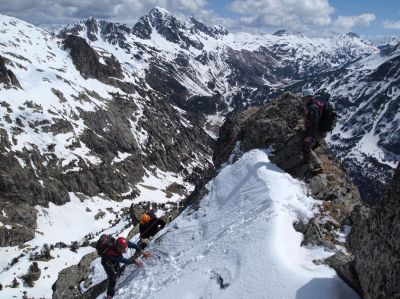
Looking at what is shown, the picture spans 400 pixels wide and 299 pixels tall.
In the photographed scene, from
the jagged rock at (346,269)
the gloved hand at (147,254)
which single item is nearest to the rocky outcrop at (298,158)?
the jagged rock at (346,269)

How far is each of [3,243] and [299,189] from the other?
10780 centimetres

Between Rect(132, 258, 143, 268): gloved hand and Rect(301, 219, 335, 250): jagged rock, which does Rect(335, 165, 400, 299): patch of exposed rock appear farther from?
Rect(132, 258, 143, 268): gloved hand

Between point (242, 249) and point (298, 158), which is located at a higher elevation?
point (298, 158)

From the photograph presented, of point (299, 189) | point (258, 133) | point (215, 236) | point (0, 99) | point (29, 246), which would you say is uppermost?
point (258, 133)

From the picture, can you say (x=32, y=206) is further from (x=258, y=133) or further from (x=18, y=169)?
(x=258, y=133)

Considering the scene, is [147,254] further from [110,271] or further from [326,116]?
[326,116]

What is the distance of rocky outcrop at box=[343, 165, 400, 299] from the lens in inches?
399

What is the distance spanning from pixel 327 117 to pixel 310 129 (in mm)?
1138

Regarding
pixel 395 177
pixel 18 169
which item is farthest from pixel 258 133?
pixel 18 169

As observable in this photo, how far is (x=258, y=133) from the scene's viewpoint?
27.1 meters

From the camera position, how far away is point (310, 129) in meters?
22.7

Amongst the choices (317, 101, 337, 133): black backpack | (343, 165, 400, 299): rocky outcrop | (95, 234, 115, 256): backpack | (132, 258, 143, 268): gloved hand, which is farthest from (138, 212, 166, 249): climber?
(343, 165, 400, 299): rocky outcrop

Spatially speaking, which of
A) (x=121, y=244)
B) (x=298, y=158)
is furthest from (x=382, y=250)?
(x=298, y=158)

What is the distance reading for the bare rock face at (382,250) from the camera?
1012 centimetres
